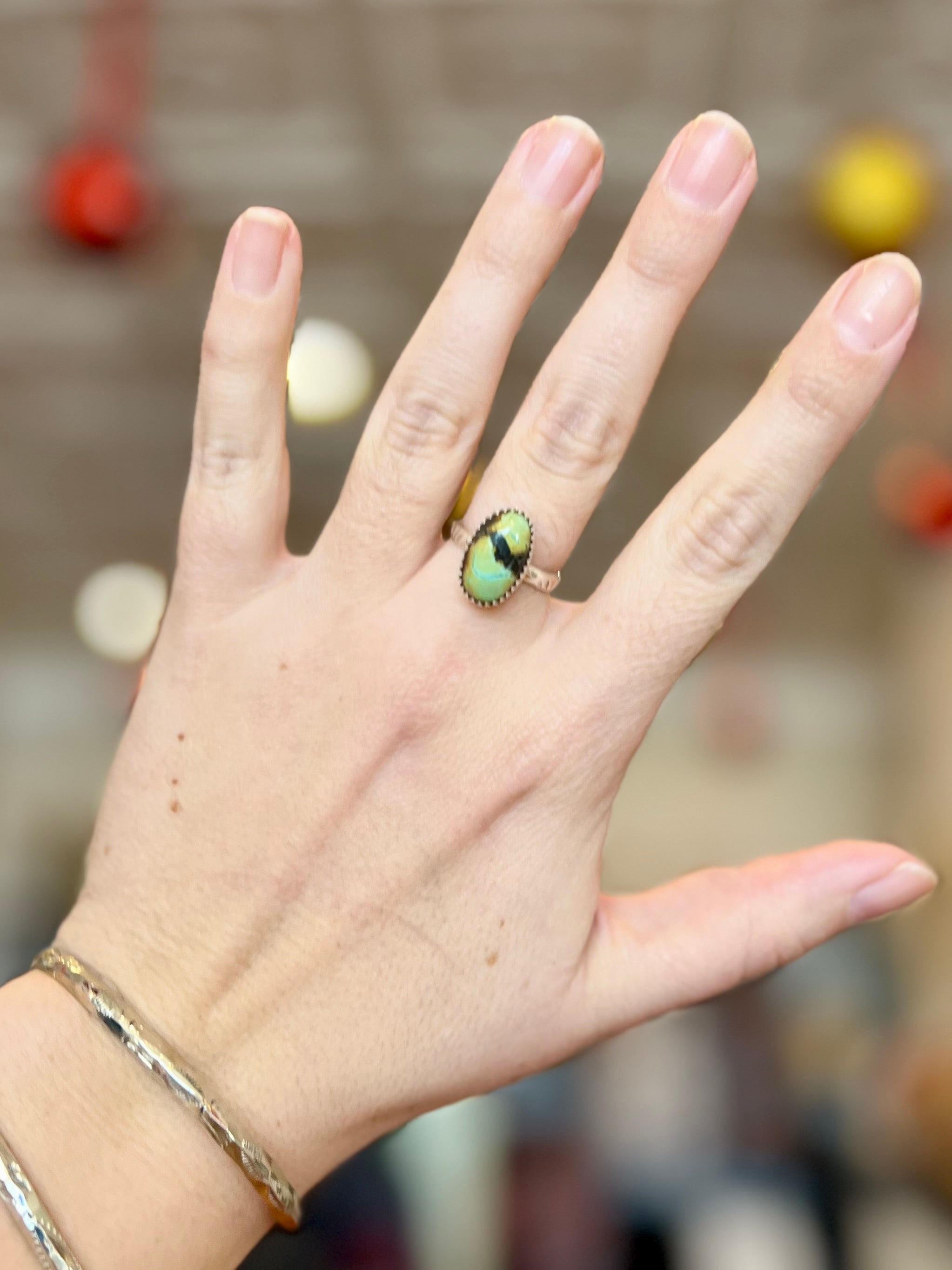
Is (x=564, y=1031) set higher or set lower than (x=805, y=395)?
lower

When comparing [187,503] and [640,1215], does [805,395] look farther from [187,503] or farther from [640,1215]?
[640,1215]

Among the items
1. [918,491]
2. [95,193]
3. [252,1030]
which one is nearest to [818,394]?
[252,1030]

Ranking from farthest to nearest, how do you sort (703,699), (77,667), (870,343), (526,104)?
(77,667), (703,699), (526,104), (870,343)

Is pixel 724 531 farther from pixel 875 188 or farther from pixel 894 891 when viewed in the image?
pixel 875 188

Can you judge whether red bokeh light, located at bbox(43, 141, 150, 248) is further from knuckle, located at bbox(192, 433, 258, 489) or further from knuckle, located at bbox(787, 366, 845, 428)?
knuckle, located at bbox(787, 366, 845, 428)

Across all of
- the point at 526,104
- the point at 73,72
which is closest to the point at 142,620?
the point at 73,72
